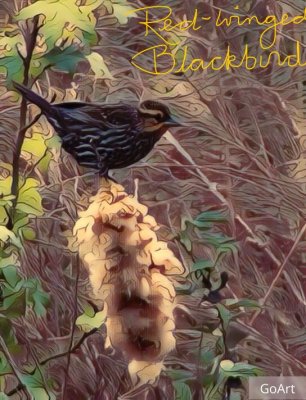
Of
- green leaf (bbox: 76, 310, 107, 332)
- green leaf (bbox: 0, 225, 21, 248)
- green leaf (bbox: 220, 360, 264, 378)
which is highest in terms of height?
green leaf (bbox: 0, 225, 21, 248)

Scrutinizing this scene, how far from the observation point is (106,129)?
4.10ft

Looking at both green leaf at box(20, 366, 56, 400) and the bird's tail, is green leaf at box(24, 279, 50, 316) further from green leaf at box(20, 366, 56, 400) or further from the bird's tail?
the bird's tail

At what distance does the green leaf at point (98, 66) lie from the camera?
1.24 metres

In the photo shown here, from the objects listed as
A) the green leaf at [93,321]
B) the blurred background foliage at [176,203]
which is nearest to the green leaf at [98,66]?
the blurred background foliage at [176,203]

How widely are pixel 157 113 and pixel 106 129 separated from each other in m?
0.11

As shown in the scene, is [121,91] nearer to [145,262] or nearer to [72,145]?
[72,145]

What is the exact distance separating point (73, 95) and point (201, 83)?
0.84 feet

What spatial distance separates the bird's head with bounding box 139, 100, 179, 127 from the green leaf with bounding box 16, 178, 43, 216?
10.3 inches

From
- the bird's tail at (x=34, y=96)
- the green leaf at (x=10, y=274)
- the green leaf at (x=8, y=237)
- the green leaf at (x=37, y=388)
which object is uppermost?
the bird's tail at (x=34, y=96)

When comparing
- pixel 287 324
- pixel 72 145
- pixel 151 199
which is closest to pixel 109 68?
pixel 72 145

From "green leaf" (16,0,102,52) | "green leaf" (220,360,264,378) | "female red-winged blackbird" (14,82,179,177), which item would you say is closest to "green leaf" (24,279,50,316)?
"female red-winged blackbird" (14,82,179,177)

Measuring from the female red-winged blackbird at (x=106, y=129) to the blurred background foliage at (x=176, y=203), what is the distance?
0.07 feet

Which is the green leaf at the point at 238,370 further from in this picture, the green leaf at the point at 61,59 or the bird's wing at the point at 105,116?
the green leaf at the point at 61,59

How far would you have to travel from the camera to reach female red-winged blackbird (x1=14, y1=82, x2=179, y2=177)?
1.25 meters
